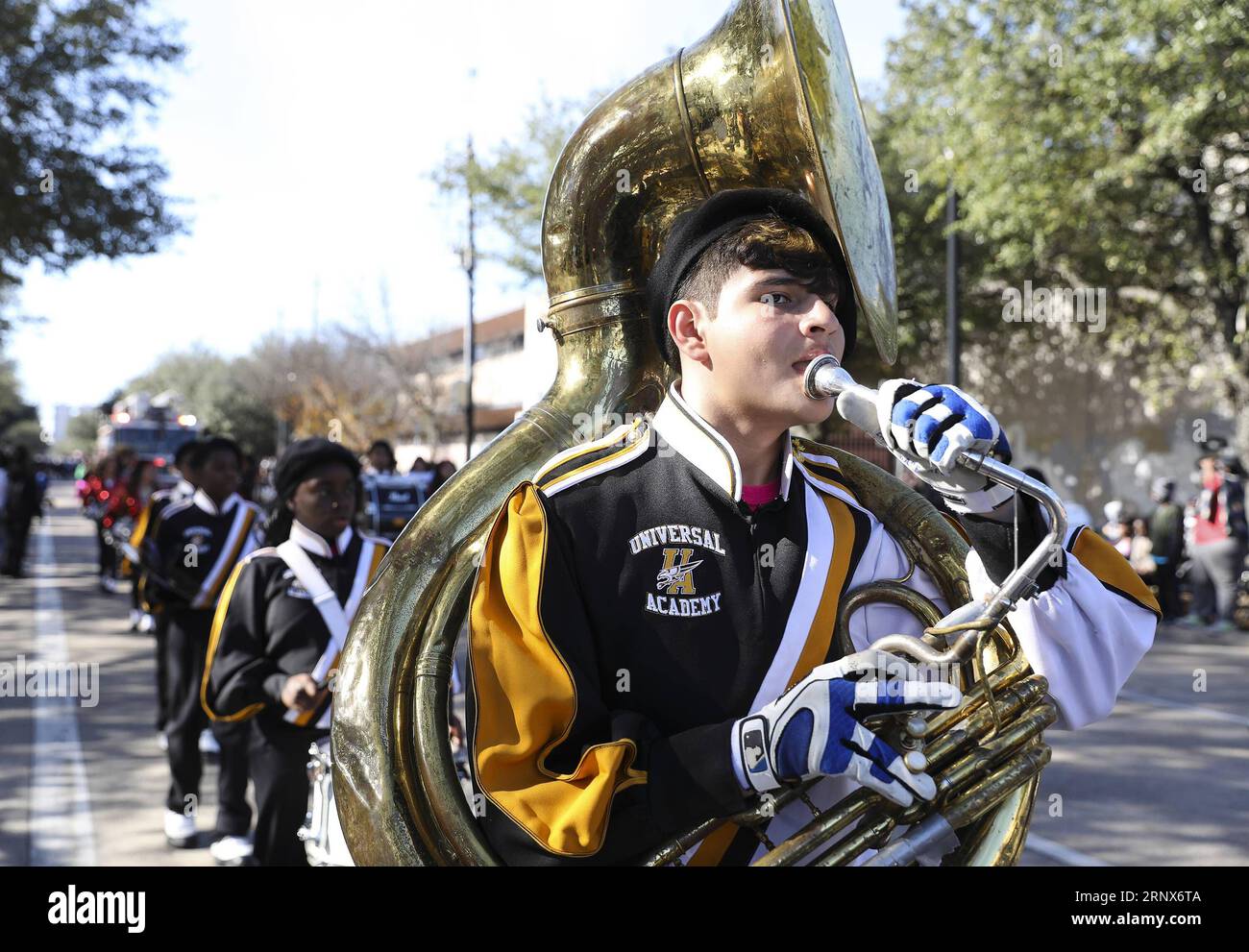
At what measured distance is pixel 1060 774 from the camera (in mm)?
6184

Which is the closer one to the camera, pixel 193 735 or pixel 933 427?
pixel 933 427

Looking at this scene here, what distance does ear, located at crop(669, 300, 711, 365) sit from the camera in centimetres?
175

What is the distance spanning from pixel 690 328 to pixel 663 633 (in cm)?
48

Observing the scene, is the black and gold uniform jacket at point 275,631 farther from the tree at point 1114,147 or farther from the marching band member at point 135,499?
the tree at point 1114,147

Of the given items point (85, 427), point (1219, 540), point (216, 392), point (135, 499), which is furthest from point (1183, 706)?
point (85, 427)

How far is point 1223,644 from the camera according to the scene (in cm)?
1070

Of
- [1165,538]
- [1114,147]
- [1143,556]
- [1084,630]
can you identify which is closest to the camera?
[1084,630]

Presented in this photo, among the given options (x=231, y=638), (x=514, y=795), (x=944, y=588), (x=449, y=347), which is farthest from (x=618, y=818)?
(x=449, y=347)

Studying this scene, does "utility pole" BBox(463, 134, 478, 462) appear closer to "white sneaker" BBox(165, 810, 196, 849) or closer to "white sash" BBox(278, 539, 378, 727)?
"white sneaker" BBox(165, 810, 196, 849)

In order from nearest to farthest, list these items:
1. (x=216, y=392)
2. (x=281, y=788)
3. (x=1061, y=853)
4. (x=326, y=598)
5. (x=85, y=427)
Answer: (x=281, y=788)
(x=326, y=598)
(x=1061, y=853)
(x=216, y=392)
(x=85, y=427)

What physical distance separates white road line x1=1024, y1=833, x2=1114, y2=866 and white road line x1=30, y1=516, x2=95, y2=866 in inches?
156

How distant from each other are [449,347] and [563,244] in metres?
32.3

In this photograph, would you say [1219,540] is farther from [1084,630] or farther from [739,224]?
[739,224]
